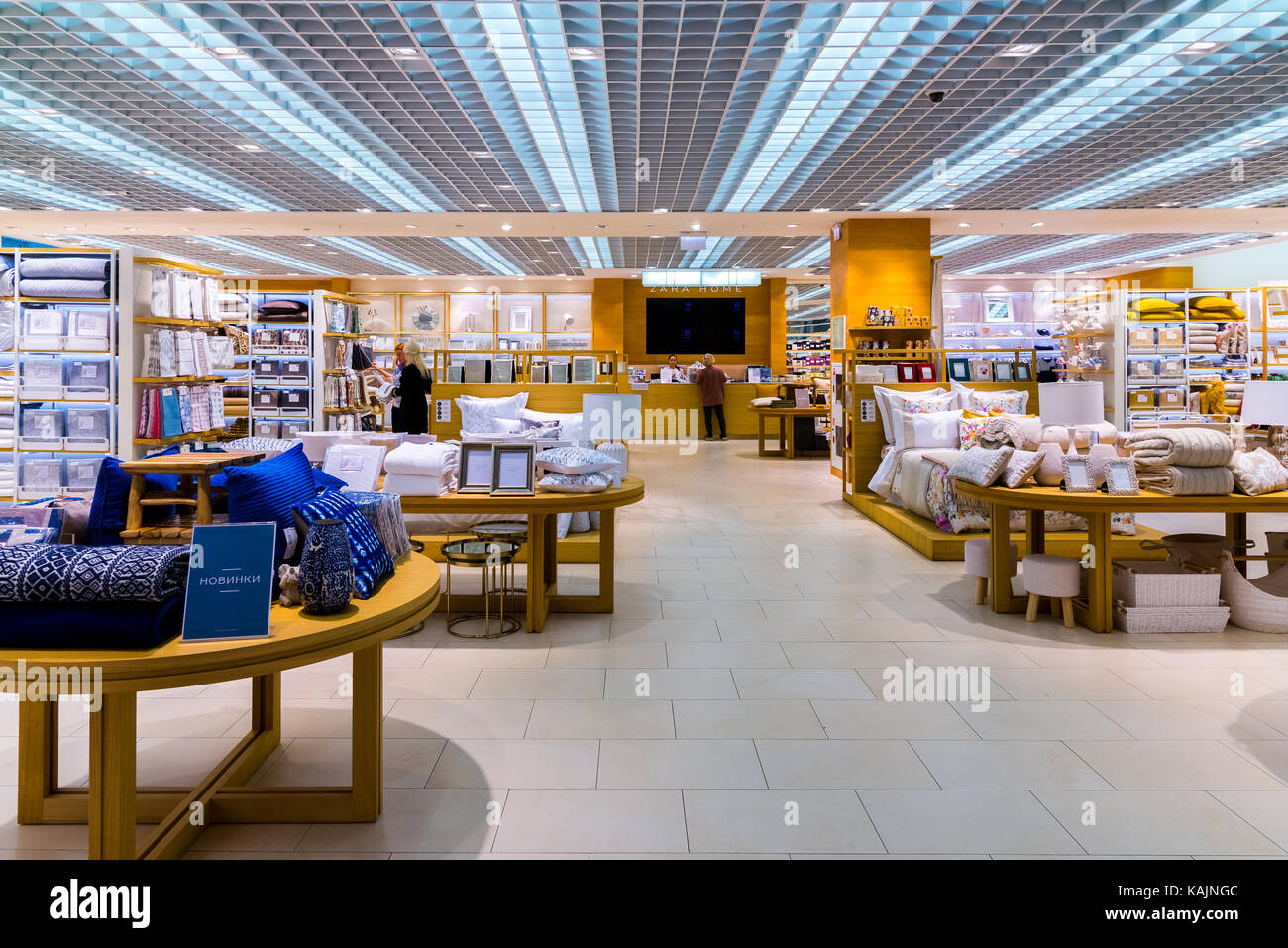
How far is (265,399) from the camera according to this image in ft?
33.6

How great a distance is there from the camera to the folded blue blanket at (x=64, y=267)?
6.24 m

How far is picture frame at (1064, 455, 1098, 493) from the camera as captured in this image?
4.83 metres

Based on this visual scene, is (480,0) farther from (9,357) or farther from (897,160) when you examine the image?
(897,160)

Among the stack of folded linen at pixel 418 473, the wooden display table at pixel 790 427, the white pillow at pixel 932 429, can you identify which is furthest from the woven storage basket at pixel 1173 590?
the wooden display table at pixel 790 427

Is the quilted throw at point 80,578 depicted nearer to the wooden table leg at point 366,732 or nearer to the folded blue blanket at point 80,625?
the folded blue blanket at point 80,625

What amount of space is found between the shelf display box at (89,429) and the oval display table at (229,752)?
416 centimetres

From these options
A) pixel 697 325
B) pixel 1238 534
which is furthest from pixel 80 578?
pixel 697 325

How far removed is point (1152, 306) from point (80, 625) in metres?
12.8

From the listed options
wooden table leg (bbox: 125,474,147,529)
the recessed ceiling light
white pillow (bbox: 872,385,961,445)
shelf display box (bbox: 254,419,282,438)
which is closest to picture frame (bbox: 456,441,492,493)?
wooden table leg (bbox: 125,474,147,529)

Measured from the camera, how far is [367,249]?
15688 mm
